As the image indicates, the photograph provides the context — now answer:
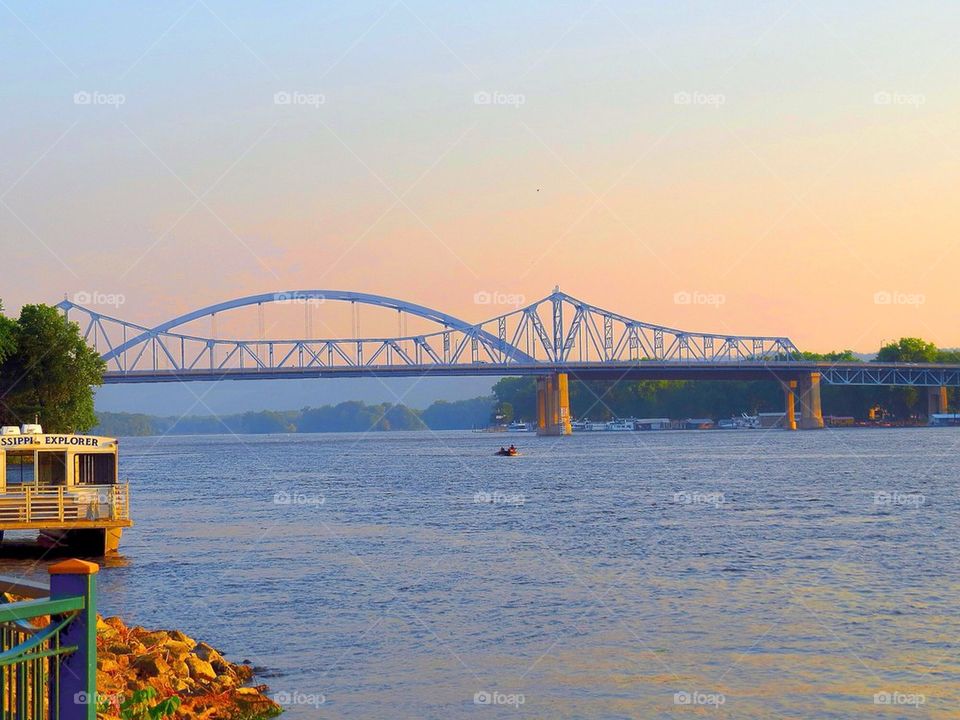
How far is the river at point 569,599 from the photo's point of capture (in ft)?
51.5

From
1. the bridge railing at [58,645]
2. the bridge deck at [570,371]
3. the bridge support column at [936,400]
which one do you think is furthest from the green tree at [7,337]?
the bridge support column at [936,400]

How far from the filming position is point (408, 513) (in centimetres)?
4338

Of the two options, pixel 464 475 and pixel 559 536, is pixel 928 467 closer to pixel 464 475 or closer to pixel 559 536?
pixel 464 475

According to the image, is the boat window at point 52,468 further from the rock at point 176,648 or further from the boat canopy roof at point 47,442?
the rock at point 176,648

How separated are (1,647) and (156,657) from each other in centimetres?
909

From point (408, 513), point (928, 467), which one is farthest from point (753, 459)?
point (408, 513)

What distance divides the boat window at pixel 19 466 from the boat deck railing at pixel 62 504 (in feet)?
2.02

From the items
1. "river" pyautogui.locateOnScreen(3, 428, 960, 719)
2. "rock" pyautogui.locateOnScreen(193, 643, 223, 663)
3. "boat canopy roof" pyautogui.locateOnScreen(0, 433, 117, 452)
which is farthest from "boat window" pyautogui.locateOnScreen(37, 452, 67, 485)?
"rock" pyautogui.locateOnScreen(193, 643, 223, 663)

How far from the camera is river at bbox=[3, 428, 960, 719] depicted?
15.7 meters

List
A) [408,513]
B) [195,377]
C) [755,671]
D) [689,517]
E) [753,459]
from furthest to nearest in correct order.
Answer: [195,377]
[753,459]
[408,513]
[689,517]
[755,671]

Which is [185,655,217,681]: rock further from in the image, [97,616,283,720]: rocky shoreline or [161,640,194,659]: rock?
[161,640,194,659]: rock

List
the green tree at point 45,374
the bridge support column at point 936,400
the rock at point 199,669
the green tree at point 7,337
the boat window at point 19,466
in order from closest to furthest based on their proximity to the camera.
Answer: the rock at point 199,669 → the boat window at point 19,466 → the green tree at point 7,337 → the green tree at point 45,374 → the bridge support column at point 936,400

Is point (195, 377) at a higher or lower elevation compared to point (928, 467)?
higher

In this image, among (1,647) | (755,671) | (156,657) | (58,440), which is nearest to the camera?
(1,647)
